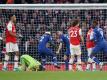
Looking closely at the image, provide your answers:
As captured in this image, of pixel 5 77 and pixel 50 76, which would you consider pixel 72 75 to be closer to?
pixel 50 76

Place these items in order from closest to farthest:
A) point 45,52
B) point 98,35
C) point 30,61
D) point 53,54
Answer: point 30,61 → point 98,35 → point 45,52 → point 53,54

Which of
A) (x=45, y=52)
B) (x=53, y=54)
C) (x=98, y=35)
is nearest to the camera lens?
(x=98, y=35)

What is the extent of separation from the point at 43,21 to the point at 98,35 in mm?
2095

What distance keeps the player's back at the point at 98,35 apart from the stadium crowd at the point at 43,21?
36.9 inches

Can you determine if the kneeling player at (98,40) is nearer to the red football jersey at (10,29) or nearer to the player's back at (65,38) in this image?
the player's back at (65,38)

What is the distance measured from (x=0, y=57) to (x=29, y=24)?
1469 mm


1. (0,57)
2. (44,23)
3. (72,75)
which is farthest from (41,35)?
(72,75)

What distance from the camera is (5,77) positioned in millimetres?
12438

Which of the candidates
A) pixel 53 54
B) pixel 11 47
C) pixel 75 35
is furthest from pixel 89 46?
pixel 11 47

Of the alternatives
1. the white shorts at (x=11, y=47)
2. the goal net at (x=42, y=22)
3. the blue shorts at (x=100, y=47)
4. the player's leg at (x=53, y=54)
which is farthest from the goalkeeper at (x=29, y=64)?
the blue shorts at (x=100, y=47)

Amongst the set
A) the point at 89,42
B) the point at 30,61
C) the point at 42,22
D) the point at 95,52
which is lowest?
the point at 95,52

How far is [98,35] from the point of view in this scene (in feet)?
56.1

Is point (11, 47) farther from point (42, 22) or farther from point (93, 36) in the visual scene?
point (93, 36)

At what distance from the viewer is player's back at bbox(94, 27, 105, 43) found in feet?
55.9
